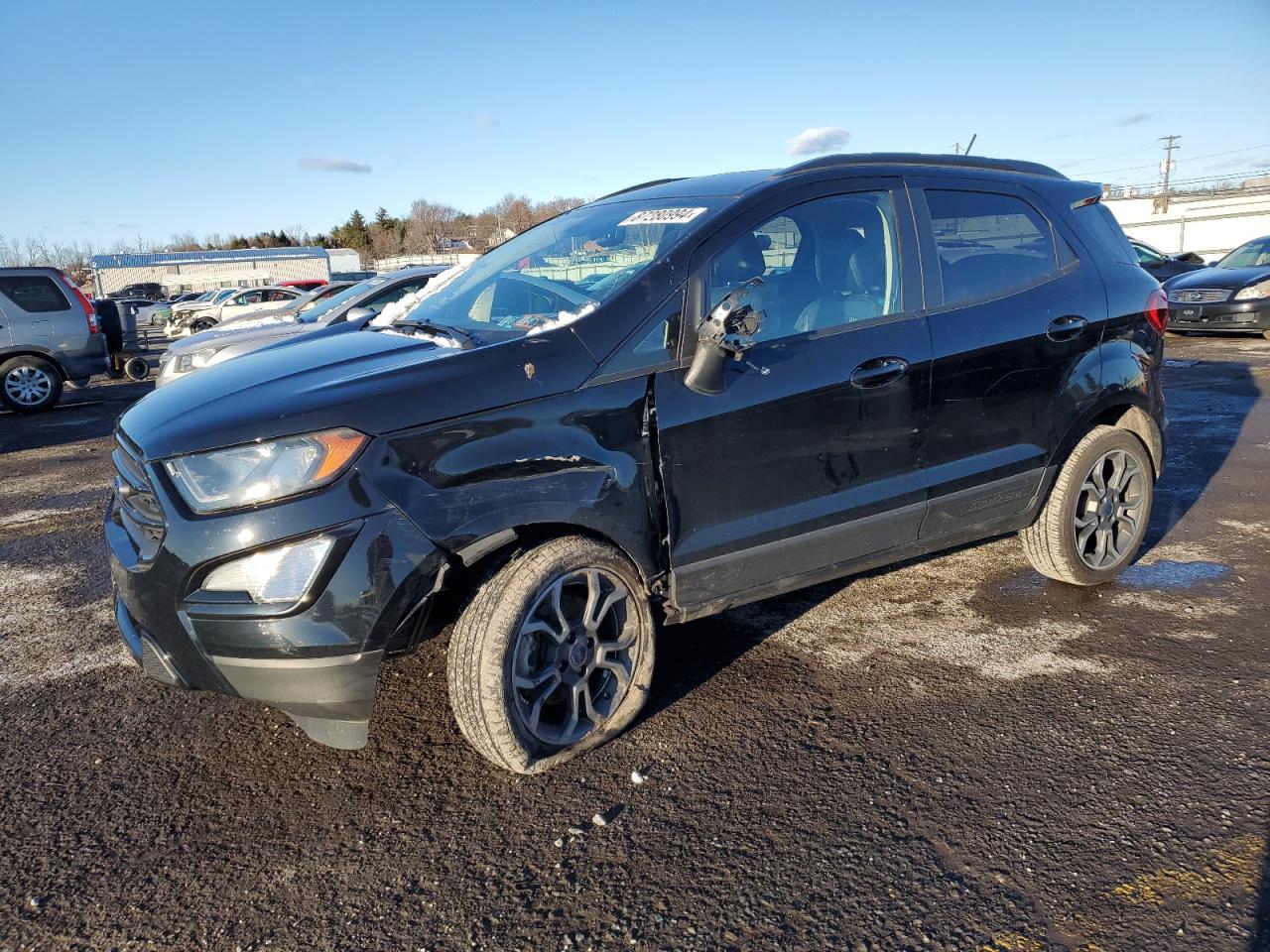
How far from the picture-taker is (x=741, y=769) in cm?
288

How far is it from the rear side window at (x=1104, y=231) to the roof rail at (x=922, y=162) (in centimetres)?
23

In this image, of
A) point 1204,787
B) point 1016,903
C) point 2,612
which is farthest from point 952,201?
point 2,612

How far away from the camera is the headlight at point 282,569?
246 cm

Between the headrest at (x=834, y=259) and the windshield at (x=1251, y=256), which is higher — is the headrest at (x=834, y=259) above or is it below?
Result: above

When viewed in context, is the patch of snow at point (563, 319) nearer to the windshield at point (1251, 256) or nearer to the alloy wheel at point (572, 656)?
the alloy wheel at point (572, 656)

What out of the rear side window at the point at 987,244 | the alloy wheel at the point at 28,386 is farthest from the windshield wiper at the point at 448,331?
the alloy wheel at the point at 28,386

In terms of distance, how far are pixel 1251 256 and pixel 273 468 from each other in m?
16.4

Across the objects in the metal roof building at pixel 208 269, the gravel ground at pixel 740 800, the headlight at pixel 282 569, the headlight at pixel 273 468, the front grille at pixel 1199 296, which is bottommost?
the gravel ground at pixel 740 800

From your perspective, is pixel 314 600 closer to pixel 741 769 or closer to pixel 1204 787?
pixel 741 769

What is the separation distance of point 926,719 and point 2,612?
433cm

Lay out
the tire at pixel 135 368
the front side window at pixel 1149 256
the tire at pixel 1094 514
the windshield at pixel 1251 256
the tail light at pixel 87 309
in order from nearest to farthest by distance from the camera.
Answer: the tire at pixel 1094 514 → the tail light at pixel 87 309 → the tire at pixel 135 368 → the windshield at pixel 1251 256 → the front side window at pixel 1149 256

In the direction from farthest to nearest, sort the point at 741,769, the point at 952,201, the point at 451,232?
the point at 451,232 → the point at 952,201 → the point at 741,769

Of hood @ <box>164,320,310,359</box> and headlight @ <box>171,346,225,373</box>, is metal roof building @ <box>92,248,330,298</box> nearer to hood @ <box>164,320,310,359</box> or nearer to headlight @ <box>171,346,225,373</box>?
hood @ <box>164,320,310,359</box>

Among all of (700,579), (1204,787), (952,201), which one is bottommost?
(1204,787)
